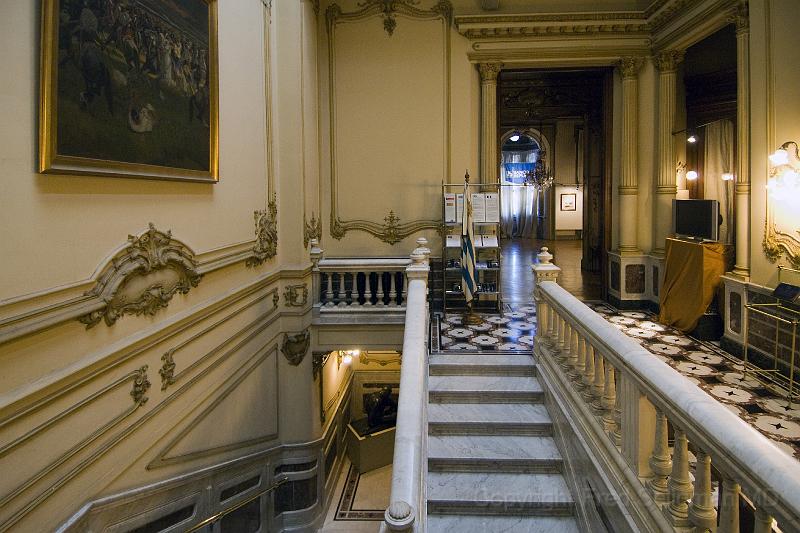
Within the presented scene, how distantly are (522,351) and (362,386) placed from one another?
5.01 metres

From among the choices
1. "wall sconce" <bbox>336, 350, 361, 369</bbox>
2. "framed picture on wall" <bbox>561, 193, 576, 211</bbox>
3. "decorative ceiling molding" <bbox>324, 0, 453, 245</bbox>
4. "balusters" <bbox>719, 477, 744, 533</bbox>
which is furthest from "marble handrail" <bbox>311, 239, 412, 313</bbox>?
"framed picture on wall" <bbox>561, 193, 576, 211</bbox>

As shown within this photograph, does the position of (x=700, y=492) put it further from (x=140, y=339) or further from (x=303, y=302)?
(x=303, y=302)

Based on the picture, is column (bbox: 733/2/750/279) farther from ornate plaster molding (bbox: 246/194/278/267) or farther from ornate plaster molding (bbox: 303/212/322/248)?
ornate plaster molding (bbox: 246/194/278/267)

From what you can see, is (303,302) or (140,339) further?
(303,302)

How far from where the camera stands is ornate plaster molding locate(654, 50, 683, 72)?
24.0 feet

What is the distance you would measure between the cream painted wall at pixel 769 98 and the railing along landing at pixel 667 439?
275cm

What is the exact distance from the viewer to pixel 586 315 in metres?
3.80

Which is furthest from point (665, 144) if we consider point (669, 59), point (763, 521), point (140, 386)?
point (140, 386)

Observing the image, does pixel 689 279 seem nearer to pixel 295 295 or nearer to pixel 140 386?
pixel 295 295

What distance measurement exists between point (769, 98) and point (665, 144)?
7.05 feet

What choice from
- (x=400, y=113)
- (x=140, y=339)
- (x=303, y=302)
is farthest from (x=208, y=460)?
(x=400, y=113)

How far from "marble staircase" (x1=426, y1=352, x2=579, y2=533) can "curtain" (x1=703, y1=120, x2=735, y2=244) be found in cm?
597

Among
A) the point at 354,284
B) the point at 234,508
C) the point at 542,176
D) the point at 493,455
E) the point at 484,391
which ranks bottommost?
the point at 234,508

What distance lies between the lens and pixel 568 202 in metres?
17.9
